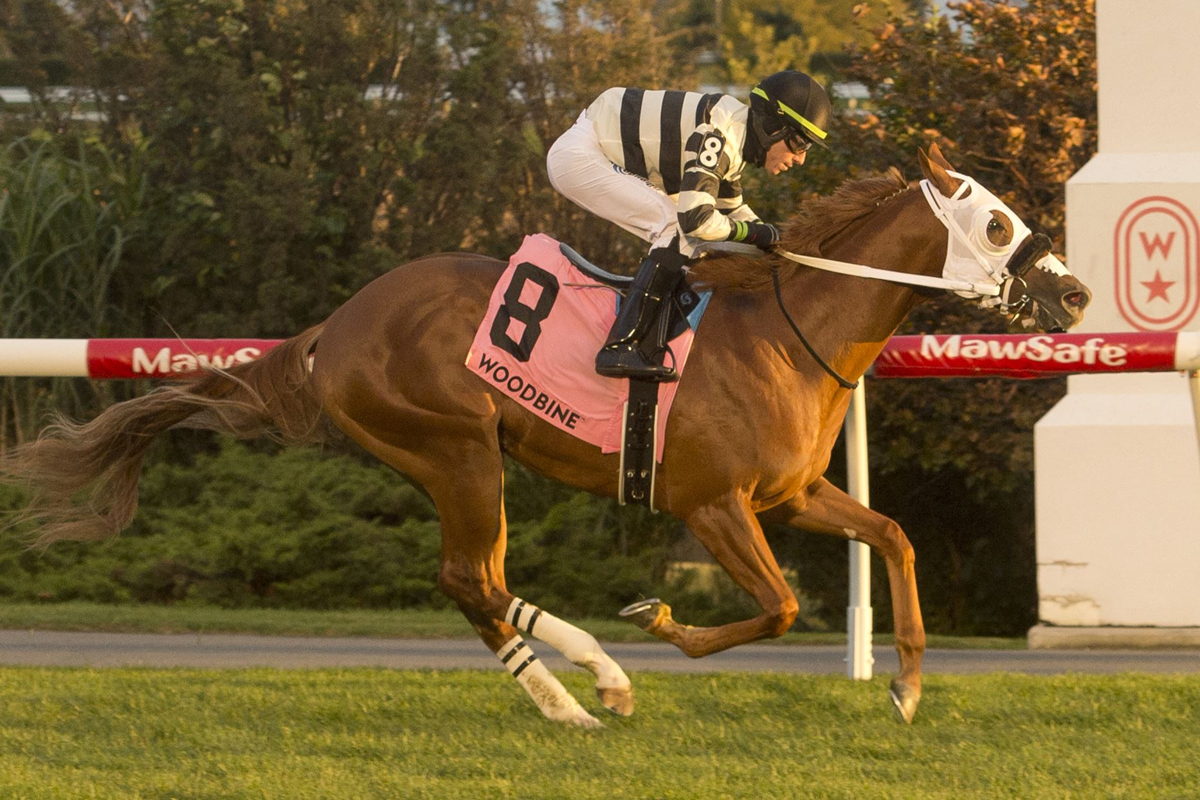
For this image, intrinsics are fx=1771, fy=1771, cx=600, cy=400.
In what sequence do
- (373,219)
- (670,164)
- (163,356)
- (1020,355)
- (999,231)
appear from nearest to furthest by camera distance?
(999,231), (670,164), (1020,355), (163,356), (373,219)

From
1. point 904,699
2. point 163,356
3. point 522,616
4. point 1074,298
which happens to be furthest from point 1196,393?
point 163,356

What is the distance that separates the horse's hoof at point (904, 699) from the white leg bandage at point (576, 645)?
77cm

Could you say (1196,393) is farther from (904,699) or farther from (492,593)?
→ (492,593)

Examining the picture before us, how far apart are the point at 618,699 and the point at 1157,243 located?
12.8ft

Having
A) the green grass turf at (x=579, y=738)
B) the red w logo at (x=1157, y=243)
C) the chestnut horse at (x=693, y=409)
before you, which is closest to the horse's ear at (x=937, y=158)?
A: the chestnut horse at (x=693, y=409)

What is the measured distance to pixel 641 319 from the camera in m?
5.07

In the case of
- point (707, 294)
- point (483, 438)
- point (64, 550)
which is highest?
point (707, 294)

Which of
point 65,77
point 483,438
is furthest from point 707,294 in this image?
point 65,77

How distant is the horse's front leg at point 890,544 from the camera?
513 centimetres

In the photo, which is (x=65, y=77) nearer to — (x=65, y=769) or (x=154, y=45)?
(x=154, y=45)

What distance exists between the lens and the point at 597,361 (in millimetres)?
5078

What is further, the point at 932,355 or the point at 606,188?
the point at 932,355

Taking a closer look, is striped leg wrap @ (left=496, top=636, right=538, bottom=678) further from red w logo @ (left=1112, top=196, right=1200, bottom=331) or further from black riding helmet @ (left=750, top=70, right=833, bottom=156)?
red w logo @ (left=1112, top=196, right=1200, bottom=331)

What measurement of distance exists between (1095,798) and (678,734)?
4.13 ft
